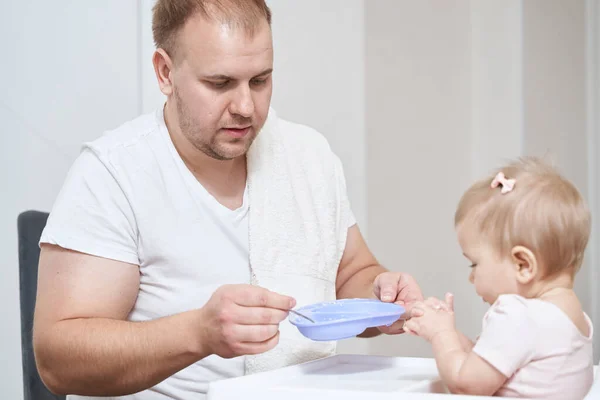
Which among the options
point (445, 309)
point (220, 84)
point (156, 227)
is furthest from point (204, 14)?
point (445, 309)

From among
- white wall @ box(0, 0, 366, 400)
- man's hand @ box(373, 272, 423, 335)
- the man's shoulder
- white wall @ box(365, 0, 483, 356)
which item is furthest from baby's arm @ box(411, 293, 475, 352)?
white wall @ box(365, 0, 483, 356)

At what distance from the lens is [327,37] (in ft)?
7.95

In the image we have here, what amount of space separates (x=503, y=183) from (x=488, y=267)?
0.38 ft

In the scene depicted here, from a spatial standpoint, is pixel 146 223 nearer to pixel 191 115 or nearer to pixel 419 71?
pixel 191 115

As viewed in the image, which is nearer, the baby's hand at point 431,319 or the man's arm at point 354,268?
the baby's hand at point 431,319

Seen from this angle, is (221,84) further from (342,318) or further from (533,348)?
(533,348)

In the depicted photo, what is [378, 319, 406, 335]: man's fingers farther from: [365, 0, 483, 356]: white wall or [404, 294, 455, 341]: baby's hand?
[365, 0, 483, 356]: white wall

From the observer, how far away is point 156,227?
150 centimetres

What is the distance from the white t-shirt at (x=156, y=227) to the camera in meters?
1.45

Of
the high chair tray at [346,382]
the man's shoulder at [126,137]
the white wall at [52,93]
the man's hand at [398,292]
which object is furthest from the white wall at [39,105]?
the high chair tray at [346,382]

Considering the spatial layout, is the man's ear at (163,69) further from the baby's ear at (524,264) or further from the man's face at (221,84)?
the baby's ear at (524,264)

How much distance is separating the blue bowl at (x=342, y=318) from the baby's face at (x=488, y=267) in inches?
5.2

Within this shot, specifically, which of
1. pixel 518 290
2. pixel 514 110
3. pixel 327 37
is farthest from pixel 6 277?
pixel 514 110

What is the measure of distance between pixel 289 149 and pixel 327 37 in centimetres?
74
